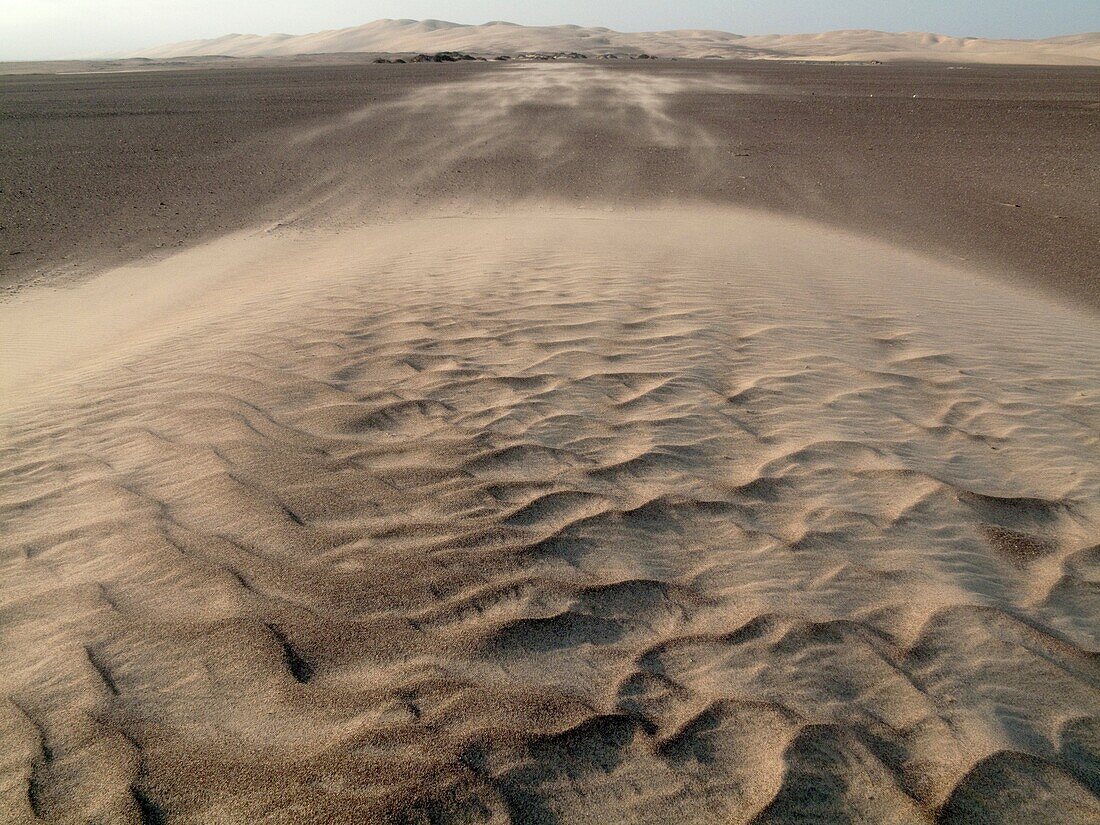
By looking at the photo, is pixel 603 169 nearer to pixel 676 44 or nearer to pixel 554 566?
pixel 554 566

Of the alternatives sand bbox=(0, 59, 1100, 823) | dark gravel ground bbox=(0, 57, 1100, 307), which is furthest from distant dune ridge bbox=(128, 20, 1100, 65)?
sand bbox=(0, 59, 1100, 823)

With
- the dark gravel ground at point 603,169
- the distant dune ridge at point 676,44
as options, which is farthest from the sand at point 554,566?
the distant dune ridge at point 676,44

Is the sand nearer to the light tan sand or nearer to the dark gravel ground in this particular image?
the light tan sand

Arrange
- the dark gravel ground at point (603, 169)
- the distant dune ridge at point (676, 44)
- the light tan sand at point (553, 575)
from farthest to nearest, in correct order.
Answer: the distant dune ridge at point (676, 44) → the dark gravel ground at point (603, 169) → the light tan sand at point (553, 575)

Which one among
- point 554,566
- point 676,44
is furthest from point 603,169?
point 676,44

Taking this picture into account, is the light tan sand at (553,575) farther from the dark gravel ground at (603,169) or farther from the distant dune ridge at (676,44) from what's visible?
the distant dune ridge at (676,44)

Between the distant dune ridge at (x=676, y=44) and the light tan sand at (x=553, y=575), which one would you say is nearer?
the light tan sand at (x=553, y=575)

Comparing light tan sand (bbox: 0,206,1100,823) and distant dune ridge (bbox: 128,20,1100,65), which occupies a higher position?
distant dune ridge (bbox: 128,20,1100,65)
